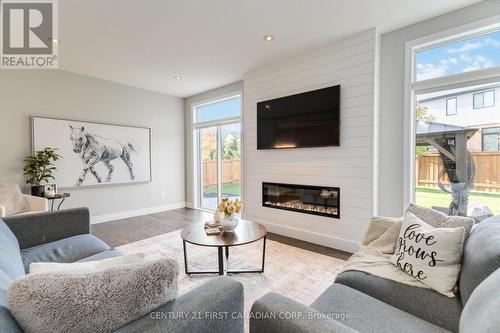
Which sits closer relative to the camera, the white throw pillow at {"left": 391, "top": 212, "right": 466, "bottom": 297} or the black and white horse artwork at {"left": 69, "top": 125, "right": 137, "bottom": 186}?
the white throw pillow at {"left": 391, "top": 212, "right": 466, "bottom": 297}

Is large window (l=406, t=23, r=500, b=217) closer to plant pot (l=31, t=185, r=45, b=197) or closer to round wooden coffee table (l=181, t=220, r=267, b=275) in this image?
round wooden coffee table (l=181, t=220, r=267, b=275)

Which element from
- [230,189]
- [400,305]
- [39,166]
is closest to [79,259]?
[400,305]

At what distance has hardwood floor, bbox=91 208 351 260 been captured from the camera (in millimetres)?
3332

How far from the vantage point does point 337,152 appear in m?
3.24

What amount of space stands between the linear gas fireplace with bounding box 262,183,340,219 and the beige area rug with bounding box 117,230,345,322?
630 millimetres

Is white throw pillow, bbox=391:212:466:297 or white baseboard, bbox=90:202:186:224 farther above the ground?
white throw pillow, bbox=391:212:466:297

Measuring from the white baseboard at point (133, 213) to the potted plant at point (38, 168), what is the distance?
3.55ft

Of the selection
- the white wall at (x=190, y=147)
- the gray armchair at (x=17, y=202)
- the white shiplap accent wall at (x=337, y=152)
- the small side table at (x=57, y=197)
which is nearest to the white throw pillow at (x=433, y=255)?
the white shiplap accent wall at (x=337, y=152)

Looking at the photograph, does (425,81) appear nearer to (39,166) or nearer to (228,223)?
(228,223)

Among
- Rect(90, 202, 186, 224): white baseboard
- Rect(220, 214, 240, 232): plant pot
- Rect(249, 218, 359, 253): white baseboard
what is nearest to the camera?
Rect(220, 214, 240, 232): plant pot

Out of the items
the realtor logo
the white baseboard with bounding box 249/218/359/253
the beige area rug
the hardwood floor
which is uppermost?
the realtor logo

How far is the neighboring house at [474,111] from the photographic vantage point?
2451mm

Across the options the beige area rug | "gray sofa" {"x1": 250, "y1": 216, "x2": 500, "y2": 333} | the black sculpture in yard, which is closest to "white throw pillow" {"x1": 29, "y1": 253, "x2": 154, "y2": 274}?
"gray sofa" {"x1": 250, "y1": 216, "x2": 500, "y2": 333}

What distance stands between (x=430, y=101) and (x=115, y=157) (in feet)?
17.1
